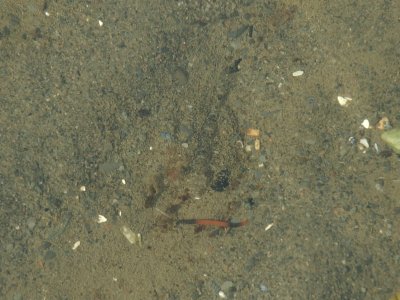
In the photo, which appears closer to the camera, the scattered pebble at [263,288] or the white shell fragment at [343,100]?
the scattered pebble at [263,288]

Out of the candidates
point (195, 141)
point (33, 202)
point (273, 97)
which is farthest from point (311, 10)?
point (33, 202)

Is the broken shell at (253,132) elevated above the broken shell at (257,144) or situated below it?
above

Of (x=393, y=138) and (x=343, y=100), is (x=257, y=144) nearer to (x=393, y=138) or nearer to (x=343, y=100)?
(x=343, y=100)

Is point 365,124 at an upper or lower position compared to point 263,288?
upper

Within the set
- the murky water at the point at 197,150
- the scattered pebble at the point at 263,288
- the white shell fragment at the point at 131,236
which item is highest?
the murky water at the point at 197,150

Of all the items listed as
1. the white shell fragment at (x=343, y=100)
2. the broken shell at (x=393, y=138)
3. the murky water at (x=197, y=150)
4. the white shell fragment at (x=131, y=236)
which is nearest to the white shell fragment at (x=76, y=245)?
the murky water at (x=197, y=150)

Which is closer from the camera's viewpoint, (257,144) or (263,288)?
(263,288)

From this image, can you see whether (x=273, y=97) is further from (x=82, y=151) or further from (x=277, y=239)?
(x=82, y=151)

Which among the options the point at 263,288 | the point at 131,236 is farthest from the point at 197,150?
the point at 263,288

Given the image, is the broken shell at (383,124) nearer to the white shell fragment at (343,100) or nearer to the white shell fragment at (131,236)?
the white shell fragment at (343,100)
